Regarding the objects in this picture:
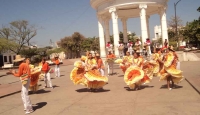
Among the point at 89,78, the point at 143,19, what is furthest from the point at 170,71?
the point at 143,19

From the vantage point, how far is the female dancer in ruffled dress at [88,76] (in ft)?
31.8


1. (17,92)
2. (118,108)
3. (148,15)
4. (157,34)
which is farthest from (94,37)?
(118,108)

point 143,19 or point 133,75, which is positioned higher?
point 143,19

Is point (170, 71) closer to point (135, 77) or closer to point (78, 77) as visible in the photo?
point (135, 77)

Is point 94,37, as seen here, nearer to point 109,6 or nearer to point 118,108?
point 109,6

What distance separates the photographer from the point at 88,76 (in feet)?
31.7

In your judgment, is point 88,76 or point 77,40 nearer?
point 88,76

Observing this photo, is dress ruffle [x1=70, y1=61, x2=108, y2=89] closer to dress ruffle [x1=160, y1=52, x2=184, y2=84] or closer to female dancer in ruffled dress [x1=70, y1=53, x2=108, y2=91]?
female dancer in ruffled dress [x1=70, y1=53, x2=108, y2=91]

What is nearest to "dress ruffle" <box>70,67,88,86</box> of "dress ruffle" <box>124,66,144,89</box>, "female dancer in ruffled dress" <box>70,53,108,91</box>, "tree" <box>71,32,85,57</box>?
"female dancer in ruffled dress" <box>70,53,108,91</box>

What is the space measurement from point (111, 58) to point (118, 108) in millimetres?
10224

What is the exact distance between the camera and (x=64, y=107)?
7.38 m

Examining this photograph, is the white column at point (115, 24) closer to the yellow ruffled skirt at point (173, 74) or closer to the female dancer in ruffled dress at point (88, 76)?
the female dancer in ruffled dress at point (88, 76)

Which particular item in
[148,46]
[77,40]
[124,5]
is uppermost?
[77,40]

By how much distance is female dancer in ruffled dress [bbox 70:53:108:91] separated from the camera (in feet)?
31.8
